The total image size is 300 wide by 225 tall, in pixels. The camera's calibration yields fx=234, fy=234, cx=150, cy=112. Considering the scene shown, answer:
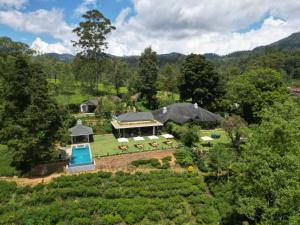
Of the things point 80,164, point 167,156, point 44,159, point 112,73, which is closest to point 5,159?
point 44,159

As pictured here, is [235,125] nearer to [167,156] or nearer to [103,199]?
[167,156]

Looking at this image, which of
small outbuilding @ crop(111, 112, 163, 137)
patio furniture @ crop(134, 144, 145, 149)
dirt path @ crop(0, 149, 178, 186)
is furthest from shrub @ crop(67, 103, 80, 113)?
dirt path @ crop(0, 149, 178, 186)

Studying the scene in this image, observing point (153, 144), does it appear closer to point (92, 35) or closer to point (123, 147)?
point (123, 147)

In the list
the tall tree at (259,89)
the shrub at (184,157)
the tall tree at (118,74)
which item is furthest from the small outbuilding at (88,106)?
the tall tree at (259,89)

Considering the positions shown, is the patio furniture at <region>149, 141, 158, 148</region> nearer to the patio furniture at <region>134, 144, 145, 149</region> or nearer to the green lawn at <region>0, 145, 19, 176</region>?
the patio furniture at <region>134, 144, 145, 149</region>

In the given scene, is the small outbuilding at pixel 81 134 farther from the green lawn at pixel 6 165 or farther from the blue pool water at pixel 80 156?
the green lawn at pixel 6 165
